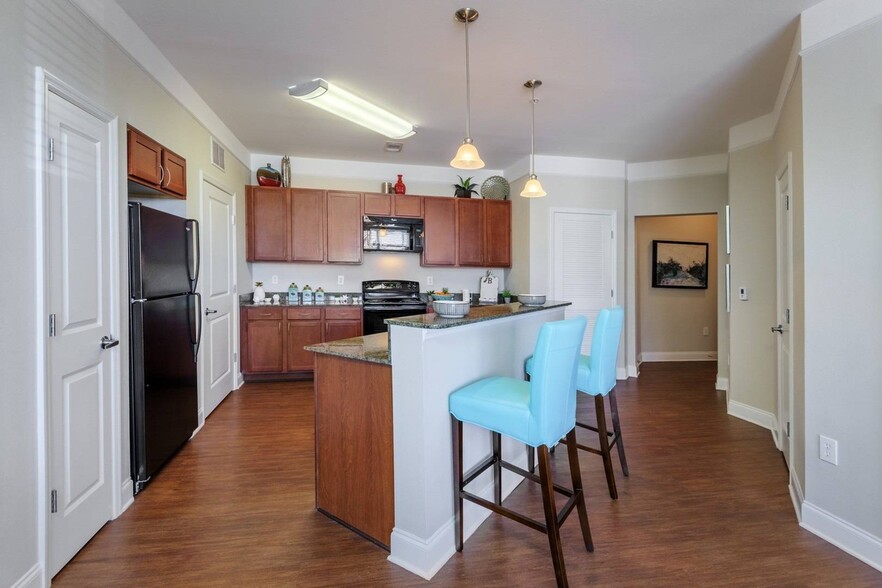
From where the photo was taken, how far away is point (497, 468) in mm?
2119

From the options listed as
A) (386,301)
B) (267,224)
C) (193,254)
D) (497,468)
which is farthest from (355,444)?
(267,224)

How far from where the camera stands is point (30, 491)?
153cm

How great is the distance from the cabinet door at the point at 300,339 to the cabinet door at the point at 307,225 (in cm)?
78

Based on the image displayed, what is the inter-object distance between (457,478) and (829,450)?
1823 mm

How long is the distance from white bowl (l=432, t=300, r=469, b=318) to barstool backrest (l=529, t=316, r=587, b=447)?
0.48m

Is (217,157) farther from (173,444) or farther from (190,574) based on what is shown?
(190,574)

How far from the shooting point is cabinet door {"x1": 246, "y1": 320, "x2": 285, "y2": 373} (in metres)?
4.46

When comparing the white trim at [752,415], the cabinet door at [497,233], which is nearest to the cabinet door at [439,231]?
the cabinet door at [497,233]

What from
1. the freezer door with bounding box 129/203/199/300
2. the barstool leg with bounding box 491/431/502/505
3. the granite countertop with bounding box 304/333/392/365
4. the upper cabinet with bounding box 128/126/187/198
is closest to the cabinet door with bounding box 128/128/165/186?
the upper cabinet with bounding box 128/126/187/198

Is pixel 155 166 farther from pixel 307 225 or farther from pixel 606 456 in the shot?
pixel 606 456

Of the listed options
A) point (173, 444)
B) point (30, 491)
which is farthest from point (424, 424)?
point (173, 444)

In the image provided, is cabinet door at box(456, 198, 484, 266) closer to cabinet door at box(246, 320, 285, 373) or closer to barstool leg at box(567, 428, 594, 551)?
cabinet door at box(246, 320, 285, 373)

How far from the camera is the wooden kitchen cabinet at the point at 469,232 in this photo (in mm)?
5117

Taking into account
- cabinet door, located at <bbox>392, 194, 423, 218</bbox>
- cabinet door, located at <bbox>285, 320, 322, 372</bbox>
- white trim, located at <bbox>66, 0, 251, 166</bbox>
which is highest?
white trim, located at <bbox>66, 0, 251, 166</bbox>
